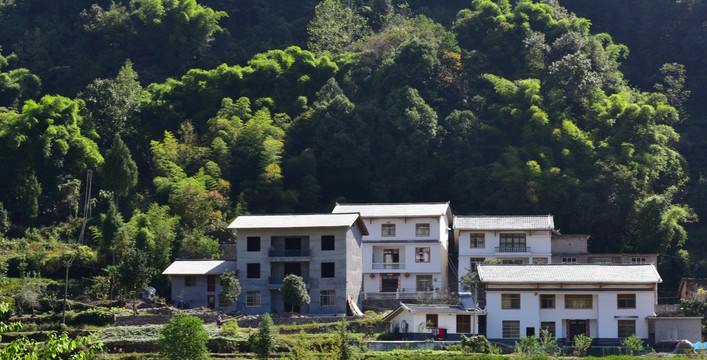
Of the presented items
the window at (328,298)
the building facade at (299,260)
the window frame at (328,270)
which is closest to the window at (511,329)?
the building facade at (299,260)

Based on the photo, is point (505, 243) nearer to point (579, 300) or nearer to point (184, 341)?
point (579, 300)

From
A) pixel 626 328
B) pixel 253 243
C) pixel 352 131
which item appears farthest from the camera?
pixel 352 131

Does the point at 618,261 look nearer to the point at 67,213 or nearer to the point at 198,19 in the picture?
the point at 67,213

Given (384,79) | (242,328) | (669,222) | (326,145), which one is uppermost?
(384,79)

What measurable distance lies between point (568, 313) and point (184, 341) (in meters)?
17.7

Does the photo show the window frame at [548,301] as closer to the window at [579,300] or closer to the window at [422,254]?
the window at [579,300]

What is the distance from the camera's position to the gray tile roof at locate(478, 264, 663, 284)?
49.7 m

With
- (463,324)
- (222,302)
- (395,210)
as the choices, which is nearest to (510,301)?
(463,324)

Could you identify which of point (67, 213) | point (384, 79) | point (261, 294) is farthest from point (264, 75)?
point (261, 294)

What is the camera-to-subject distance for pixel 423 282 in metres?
59.2

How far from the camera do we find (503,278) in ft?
164

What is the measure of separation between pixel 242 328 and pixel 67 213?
1936 centimetres

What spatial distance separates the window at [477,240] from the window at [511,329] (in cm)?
999

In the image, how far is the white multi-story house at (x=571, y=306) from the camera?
49.5m
